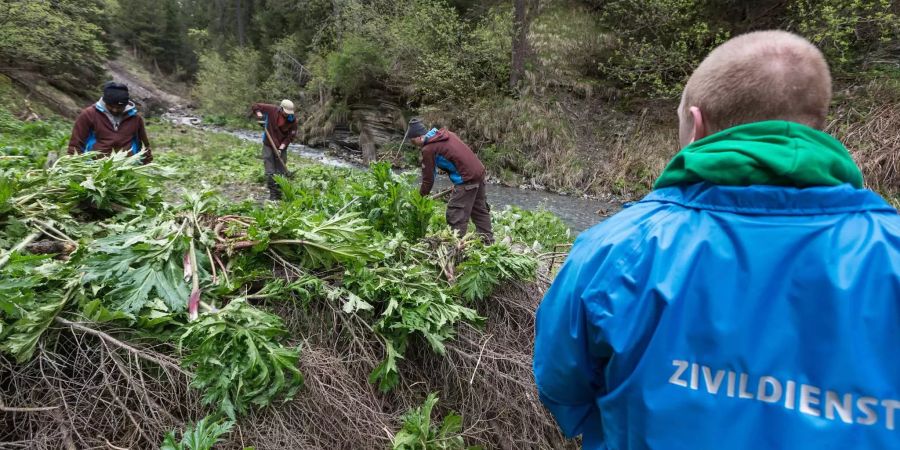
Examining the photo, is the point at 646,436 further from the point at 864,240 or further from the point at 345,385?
the point at 345,385

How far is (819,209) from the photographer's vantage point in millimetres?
965

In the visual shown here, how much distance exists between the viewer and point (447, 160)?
6.08 m

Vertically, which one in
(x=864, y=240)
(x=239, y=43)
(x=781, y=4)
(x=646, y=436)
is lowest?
(x=239, y=43)

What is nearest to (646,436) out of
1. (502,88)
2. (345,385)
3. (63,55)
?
(345,385)

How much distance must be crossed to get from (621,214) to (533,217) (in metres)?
6.40

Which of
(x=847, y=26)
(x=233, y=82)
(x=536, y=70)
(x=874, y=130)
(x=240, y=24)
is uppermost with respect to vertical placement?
(x=847, y=26)

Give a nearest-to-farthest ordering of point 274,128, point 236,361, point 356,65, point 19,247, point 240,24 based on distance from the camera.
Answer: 1. point 236,361
2. point 19,247
3. point 274,128
4. point 356,65
5. point 240,24

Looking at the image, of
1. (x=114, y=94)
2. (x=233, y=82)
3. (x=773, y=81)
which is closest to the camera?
(x=773, y=81)

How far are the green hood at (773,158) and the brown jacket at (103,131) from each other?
5519mm

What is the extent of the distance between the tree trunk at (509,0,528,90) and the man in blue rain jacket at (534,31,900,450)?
16.1 metres

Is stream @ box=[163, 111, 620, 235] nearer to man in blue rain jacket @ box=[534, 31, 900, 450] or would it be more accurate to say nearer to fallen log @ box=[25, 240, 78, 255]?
fallen log @ box=[25, 240, 78, 255]

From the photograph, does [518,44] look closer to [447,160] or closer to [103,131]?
[447,160]

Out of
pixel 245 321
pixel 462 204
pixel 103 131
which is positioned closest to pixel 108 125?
pixel 103 131

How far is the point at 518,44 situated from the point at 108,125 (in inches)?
542
